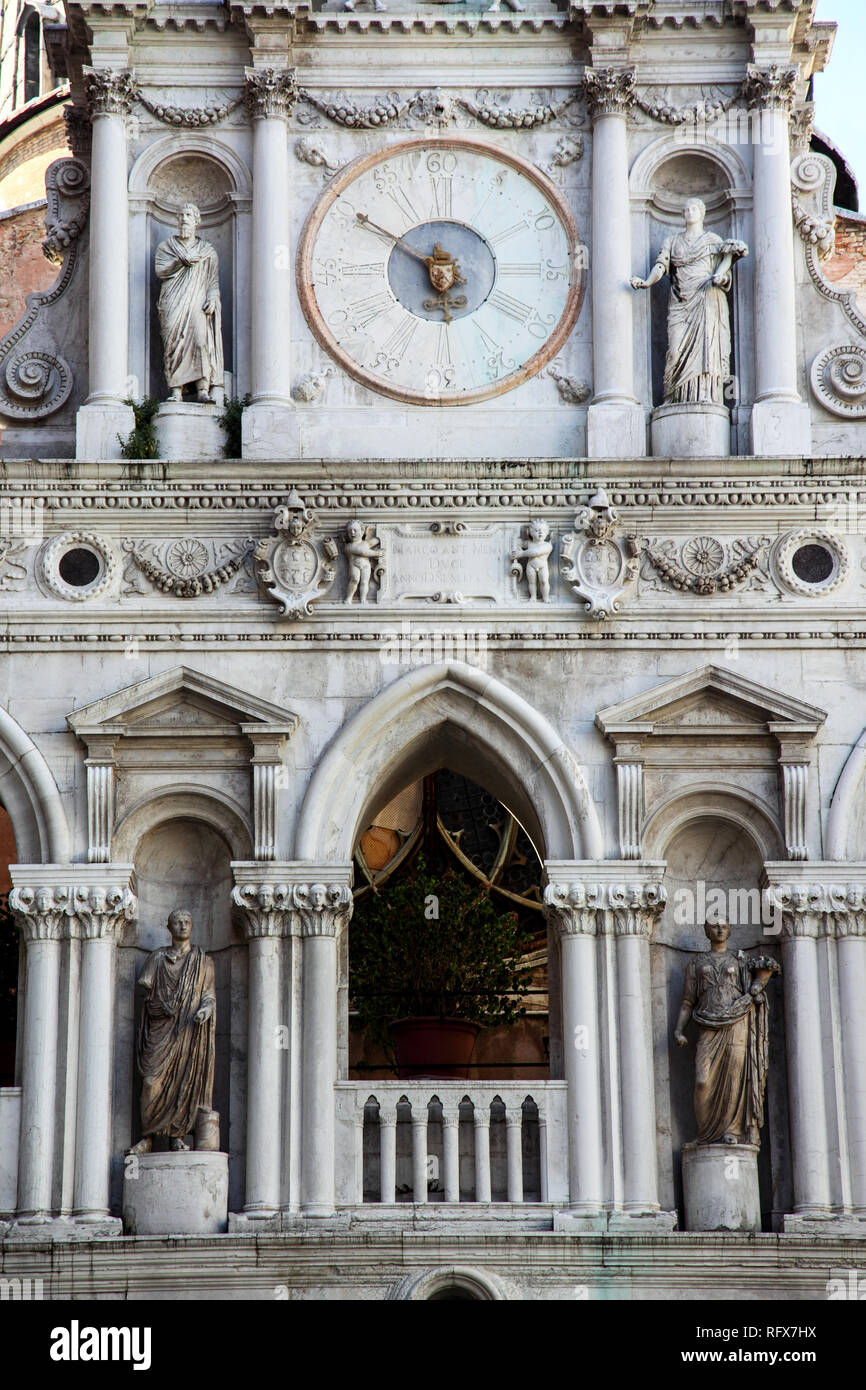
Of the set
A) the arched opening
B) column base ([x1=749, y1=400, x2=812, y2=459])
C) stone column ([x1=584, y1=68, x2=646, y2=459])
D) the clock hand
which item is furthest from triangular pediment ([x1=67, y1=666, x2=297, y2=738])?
column base ([x1=749, y1=400, x2=812, y2=459])

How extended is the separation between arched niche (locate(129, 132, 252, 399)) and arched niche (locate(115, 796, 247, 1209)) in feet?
10.0

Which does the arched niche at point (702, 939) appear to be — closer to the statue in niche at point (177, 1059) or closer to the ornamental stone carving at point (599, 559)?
the ornamental stone carving at point (599, 559)

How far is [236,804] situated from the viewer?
1688 cm

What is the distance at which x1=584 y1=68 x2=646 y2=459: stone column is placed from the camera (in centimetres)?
1747

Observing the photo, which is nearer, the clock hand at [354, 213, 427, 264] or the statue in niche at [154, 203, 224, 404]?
the statue in niche at [154, 203, 224, 404]

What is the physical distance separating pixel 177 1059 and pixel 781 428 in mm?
5691

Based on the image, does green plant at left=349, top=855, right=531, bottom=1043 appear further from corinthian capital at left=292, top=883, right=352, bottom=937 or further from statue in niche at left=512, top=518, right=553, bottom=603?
statue in niche at left=512, top=518, right=553, bottom=603

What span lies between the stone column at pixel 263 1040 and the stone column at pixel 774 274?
14.4 ft

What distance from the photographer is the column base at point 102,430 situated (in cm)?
1742

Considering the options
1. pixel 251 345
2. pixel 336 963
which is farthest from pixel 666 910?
pixel 251 345

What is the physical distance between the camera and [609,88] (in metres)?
18.0

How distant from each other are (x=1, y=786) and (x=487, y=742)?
10.3 feet

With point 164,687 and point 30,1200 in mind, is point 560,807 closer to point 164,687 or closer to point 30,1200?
point 164,687
